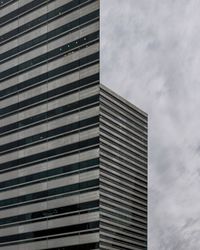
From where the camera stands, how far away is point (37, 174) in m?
134

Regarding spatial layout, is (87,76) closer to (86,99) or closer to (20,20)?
(86,99)

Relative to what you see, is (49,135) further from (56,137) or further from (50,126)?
(56,137)

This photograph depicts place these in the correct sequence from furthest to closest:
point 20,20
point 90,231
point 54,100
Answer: point 20,20 < point 54,100 < point 90,231

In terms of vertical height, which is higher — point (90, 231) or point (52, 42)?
point (52, 42)

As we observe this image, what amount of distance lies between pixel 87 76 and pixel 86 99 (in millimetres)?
5182

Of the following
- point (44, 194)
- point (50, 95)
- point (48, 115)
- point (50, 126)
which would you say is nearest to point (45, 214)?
point (44, 194)

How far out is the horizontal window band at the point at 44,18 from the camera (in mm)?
134875

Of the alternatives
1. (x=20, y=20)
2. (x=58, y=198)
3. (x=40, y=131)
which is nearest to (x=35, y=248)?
(x=58, y=198)

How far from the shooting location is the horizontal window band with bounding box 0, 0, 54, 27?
14500 centimetres

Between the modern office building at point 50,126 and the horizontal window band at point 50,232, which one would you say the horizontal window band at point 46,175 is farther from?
the horizontal window band at point 50,232

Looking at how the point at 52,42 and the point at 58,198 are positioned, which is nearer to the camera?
the point at 58,198

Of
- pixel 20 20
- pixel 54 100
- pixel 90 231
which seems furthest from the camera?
pixel 20 20

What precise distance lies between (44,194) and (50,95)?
75.7 feet

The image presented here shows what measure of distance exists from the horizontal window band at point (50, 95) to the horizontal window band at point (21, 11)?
23719 millimetres
